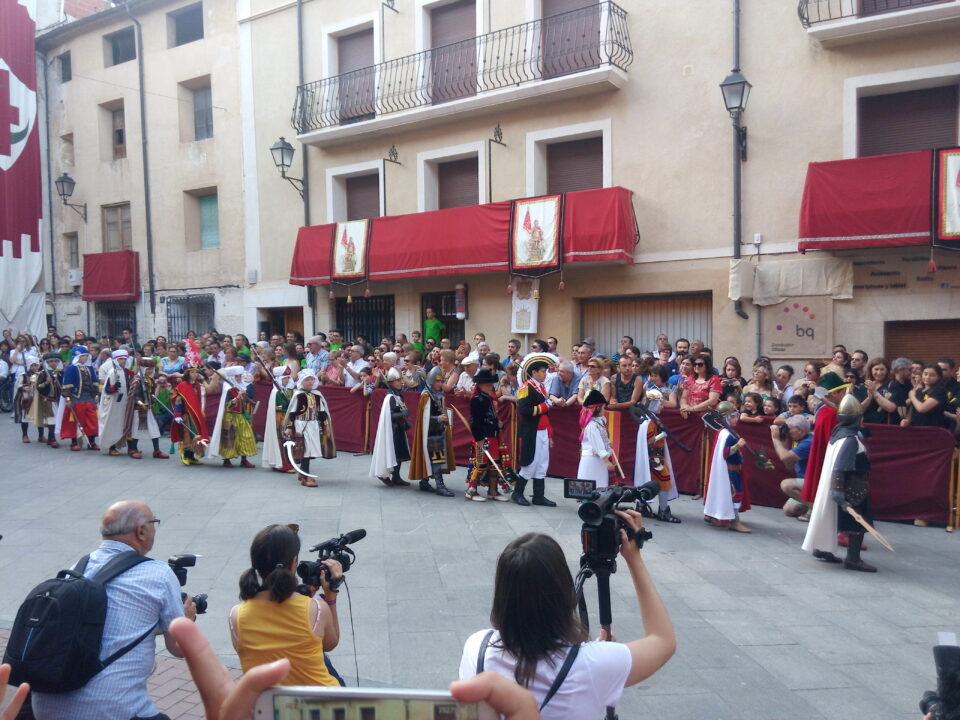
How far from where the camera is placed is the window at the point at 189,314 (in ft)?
69.5

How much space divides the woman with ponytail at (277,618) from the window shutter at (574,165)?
1305 centimetres

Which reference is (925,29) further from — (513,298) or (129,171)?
(129,171)

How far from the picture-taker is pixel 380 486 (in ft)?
34.0

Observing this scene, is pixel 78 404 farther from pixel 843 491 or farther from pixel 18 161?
pixel 18 161

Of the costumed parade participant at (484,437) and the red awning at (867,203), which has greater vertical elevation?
the red awning at (867,203)

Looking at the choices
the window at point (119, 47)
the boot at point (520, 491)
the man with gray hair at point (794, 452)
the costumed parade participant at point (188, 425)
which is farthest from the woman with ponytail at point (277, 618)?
the window at point (119, 47)

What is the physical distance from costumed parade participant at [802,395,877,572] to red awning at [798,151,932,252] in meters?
5.91

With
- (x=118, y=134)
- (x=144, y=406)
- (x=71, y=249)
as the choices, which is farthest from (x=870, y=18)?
(x=71, y=249)

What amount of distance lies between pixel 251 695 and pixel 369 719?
0.28 meters

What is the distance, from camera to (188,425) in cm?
1175

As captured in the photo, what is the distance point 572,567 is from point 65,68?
2485 cm

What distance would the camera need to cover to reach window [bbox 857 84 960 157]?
1213cm

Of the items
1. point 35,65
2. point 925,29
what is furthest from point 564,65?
point 35,65

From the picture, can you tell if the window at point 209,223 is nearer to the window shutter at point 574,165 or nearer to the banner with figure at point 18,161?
the banner with figure at point 18,161
